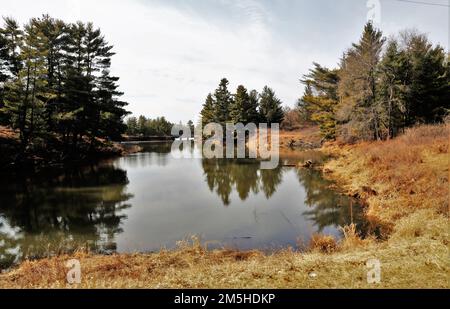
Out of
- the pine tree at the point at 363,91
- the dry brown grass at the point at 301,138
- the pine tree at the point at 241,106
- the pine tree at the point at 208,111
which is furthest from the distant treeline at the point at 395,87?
the pine tree at the point at 208,111

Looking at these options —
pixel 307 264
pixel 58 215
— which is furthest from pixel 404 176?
pixel 58 215

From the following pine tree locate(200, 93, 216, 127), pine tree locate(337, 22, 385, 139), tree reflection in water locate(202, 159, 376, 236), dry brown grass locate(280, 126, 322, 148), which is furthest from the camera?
pine tree locate(200, 93, 216, 127)

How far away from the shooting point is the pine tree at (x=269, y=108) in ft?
207

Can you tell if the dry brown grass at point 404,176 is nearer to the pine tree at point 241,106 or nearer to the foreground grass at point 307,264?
the foreground grass at point 307,264

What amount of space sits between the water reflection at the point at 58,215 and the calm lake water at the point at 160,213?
0.10 feet

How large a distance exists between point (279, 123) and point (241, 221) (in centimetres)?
5616

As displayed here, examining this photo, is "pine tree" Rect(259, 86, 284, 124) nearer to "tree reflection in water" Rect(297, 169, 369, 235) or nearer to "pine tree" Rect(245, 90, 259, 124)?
"pine tree" Rect(245, 90, 259, 124)

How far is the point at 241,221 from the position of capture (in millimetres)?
11797

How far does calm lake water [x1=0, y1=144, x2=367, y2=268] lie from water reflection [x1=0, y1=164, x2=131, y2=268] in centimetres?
3

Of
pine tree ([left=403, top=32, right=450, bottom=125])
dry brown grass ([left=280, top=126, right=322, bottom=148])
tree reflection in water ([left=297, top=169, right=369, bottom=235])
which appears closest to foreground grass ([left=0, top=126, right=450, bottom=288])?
tree reflection in water ([left=297, top=169, right=369, bottom=235])

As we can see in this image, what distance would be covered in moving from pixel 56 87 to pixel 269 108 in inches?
1669

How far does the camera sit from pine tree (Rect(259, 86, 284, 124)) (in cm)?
6321
